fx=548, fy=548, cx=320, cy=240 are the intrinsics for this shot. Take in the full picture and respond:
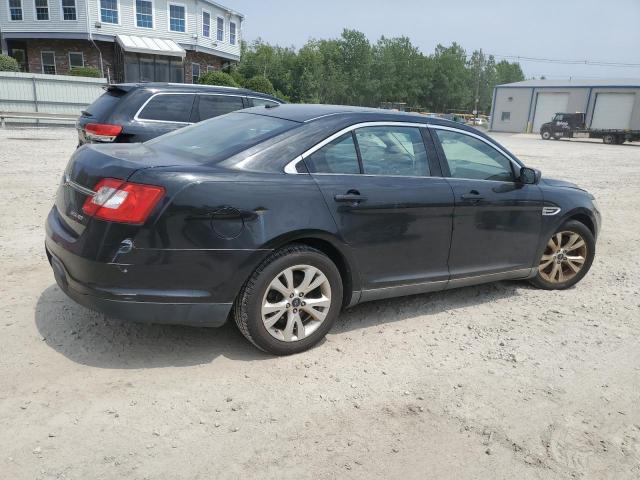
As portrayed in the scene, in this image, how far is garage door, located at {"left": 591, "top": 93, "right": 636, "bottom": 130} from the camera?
1763 inches

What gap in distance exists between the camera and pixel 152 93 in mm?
7820

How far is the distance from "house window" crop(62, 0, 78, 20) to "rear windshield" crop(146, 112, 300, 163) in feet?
105

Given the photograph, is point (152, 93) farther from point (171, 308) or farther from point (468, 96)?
point (468, 96)

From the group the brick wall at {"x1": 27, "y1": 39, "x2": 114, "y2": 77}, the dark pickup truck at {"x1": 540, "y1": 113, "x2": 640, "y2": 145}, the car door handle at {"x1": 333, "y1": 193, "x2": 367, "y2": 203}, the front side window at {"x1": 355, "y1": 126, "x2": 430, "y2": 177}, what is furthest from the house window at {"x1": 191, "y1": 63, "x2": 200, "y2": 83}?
the car door handle at {"x1": 333, "y1": 193, "x2": 367, "y2": 203}

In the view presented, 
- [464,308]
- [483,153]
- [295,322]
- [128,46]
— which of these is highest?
[128,46]

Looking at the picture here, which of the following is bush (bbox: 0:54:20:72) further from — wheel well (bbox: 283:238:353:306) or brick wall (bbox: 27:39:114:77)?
wheel well (bbox: 283:238:353:306)

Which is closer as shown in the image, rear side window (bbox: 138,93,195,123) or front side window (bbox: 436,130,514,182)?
front side window (bbox: 436,130,514,182)

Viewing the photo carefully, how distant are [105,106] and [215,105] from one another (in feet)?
5.22

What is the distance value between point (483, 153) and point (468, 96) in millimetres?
87259

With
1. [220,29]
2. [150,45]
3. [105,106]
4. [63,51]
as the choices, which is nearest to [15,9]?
[63,51]

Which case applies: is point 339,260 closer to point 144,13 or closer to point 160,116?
point 160,116

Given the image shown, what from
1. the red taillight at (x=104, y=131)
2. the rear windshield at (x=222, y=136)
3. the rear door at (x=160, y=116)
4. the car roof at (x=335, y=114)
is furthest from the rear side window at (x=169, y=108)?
the car roof at (x=335, y=114)

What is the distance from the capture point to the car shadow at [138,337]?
138 inches

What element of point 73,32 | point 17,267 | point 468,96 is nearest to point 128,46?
point 73,32
